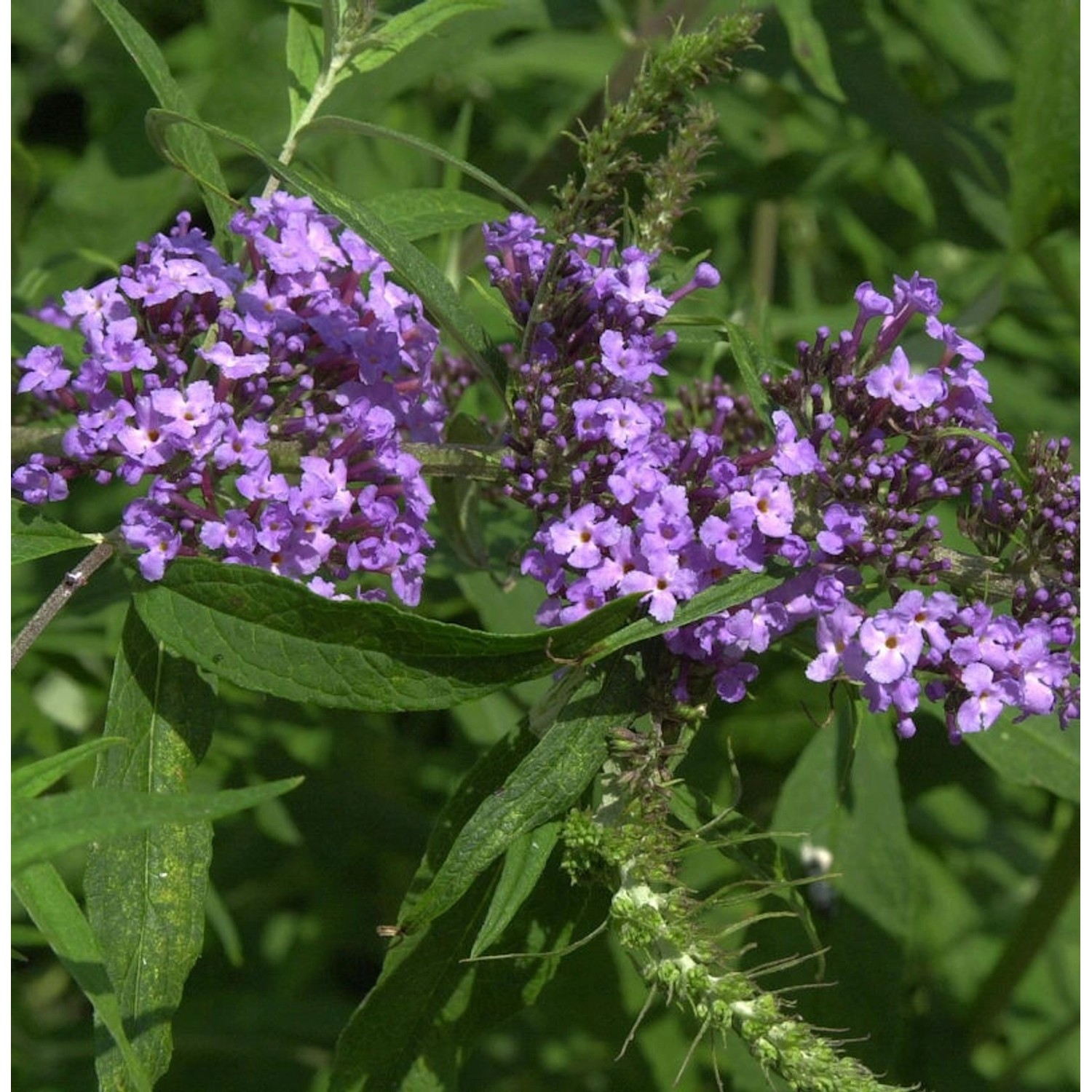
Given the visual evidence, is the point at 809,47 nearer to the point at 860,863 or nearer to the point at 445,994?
the point at 860,863

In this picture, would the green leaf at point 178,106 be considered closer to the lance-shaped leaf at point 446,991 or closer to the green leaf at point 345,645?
the green leaf at point 345,645

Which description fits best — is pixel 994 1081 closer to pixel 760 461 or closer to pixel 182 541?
pixel 760 461

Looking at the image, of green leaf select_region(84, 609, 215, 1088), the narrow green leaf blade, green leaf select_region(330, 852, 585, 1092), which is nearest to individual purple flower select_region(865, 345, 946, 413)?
the narrow green leaf blade

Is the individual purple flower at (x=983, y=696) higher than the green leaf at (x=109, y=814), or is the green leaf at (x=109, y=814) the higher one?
the individual purple flower at (x=983, y=696)

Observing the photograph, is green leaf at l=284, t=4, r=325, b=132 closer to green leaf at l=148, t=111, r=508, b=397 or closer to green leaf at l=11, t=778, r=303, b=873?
green leaf at l=148, t=111, r=508, b=397

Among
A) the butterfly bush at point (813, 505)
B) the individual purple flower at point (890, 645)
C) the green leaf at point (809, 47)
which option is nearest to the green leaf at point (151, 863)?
the butterfly bush at point (813, 505)

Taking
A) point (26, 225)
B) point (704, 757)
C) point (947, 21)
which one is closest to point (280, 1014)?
point (704, 757)

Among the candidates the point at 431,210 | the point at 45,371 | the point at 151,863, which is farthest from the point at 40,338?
the point at 151,863
